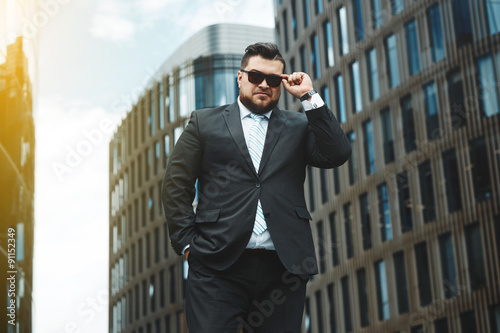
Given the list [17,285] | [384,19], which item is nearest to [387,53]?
[384,19]

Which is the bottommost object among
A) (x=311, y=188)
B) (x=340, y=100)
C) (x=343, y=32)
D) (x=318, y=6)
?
(x=311, y=188)

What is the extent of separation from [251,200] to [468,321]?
1075 inches

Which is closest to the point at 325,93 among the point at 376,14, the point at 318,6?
the point at 318,6

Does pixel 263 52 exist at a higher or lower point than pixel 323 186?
lower

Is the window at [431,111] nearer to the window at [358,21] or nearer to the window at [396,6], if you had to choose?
the window at [396,6]

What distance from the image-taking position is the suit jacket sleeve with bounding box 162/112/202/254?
165 inches

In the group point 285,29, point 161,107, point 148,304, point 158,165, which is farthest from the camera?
point 148,304

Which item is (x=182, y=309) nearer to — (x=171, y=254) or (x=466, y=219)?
(x=171, y=254)

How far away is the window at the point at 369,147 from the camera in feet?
121

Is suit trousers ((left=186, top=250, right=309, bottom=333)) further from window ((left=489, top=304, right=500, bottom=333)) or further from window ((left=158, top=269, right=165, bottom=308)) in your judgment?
window ((left=158, top=269, right=165, bottom=308))

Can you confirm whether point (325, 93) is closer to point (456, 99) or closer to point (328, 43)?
point (328, 43)

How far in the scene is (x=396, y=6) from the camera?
35.9 meters

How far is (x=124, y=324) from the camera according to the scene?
214 ft

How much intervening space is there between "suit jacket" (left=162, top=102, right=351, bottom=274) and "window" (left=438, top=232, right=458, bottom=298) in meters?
27.4
